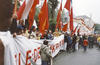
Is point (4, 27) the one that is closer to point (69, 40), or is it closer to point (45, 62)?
point (45, 62)

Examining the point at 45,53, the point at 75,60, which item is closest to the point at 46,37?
the point at 75,60

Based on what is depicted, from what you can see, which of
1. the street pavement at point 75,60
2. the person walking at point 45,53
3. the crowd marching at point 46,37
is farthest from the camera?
the street pavement at point 75,60

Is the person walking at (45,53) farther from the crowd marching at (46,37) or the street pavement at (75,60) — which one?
the street pavement at (75,60)

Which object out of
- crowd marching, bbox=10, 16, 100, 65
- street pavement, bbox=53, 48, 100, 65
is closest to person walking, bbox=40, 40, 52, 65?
crowd marching, bbox=10, 16, 100, 65

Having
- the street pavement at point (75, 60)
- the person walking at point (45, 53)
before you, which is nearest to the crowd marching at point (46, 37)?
the person walking at point (45, 53)

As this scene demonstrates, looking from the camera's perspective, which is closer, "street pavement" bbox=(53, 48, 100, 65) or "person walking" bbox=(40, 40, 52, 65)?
"person walking" bbox=(40, 40, 52, 65)

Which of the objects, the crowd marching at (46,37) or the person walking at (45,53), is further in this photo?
the person walking at (45,53)

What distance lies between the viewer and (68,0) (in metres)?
12.3

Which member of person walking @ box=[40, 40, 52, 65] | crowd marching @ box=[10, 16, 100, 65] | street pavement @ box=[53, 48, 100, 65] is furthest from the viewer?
street pavement @ box=[53, 48, 100, 65]

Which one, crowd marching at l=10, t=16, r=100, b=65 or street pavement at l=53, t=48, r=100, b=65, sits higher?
crowd marching at l=10, t=16, r=100, b=65

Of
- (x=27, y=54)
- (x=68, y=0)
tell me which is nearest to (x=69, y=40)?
(x=68, y=0)

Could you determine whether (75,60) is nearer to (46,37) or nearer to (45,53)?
(46,37)

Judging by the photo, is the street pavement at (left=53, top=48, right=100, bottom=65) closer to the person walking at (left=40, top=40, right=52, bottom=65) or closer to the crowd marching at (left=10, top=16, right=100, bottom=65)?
the crowd marching at (left=10, top=16, right=100, bottom=65)

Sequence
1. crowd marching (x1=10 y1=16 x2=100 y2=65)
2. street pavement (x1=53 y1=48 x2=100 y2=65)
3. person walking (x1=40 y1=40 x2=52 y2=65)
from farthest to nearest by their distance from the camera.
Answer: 1. street pavement (x1=53 y1=48 x2=100 y2=65)
2. person walking (x1=40 y1=40 x2=52 y2=65)
3. crowd marching (x1=10 y1=16 x2=100 y2=65)
